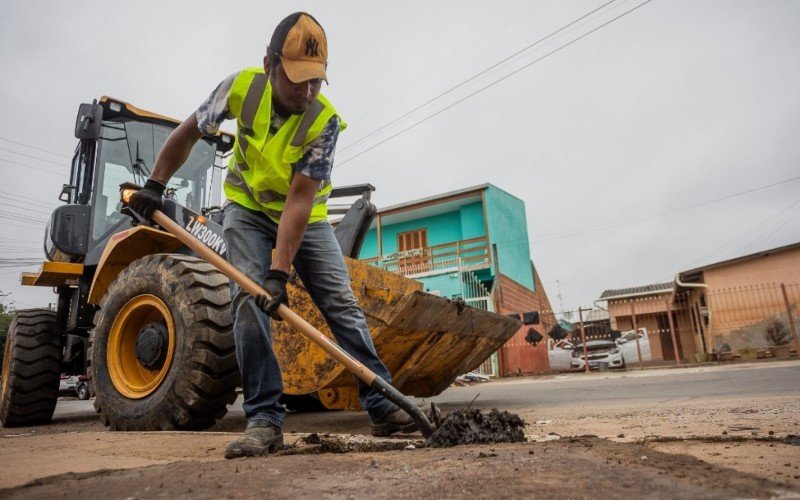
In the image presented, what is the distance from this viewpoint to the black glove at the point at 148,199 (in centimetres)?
270

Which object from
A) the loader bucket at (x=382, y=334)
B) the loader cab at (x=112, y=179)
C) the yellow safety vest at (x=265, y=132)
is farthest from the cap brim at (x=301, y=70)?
the loader cab at (x=112, y=179)

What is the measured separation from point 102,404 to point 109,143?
2807 millimetres

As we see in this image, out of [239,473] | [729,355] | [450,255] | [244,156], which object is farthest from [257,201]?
[450,255]

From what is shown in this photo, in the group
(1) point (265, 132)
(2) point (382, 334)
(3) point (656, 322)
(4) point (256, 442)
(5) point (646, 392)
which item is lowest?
(5) point (646, 392)

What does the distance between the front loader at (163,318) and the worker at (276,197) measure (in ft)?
1.70

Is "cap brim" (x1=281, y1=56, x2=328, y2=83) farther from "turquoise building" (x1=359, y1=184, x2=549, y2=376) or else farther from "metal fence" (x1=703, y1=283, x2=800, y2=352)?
"turquoise building" (x1=359, y1=184, x2=549, y2=376)

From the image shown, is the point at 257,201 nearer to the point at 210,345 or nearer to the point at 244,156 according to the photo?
the point at 244,156

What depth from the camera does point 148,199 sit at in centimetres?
271

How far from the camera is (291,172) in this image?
2.49 metres

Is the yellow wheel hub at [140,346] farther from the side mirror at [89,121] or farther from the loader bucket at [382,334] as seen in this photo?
the side mirror at [89,121]

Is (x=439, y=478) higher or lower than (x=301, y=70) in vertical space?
lower

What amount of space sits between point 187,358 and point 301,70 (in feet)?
5.87

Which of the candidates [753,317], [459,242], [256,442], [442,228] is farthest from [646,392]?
[442,228]

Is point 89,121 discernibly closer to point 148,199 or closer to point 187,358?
point 148,199
